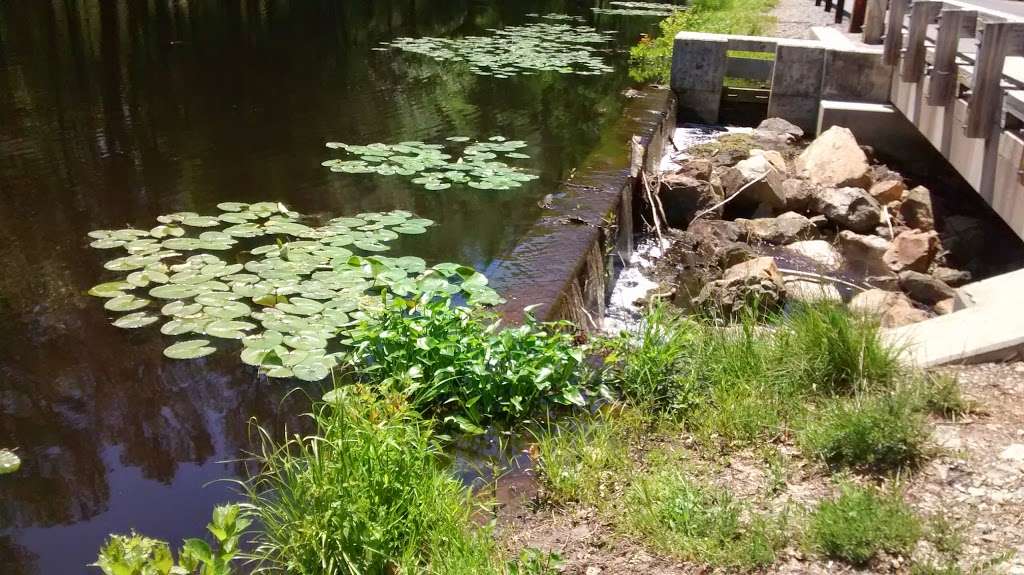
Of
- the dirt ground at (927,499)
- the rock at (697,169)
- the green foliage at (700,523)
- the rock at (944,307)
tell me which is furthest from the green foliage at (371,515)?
Result: the rock at (697,169)

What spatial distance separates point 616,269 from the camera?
28.9ft

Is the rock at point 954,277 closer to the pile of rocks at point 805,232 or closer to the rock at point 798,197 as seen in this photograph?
the pile of rocks at point 805,232

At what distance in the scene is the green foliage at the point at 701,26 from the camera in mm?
16625

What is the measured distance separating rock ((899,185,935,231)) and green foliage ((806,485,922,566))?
6803mm

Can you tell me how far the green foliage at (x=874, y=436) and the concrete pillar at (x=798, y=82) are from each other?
10.2 meters

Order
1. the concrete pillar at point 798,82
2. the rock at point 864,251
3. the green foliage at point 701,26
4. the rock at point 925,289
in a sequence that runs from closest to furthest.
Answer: the rock at point 925,289 < the rock at point 864,251 < the concrete pillar at point 798,82 < the green foliage at point 701,26

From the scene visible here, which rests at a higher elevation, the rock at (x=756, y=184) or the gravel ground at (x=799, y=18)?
the gravel ground at (x=799, y=18)

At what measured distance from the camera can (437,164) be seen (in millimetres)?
10078

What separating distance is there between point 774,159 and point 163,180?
716cm

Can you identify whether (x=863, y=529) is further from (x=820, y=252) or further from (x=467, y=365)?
(x=820, y=252)

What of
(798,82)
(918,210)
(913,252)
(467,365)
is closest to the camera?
(467,365)

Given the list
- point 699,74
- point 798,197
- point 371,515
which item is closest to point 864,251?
point 798,197

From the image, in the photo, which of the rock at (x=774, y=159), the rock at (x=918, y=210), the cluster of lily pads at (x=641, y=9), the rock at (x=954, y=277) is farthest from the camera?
the cluster of lily pads at (x=641, y=9)

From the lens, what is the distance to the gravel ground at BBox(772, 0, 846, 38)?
718 inches
